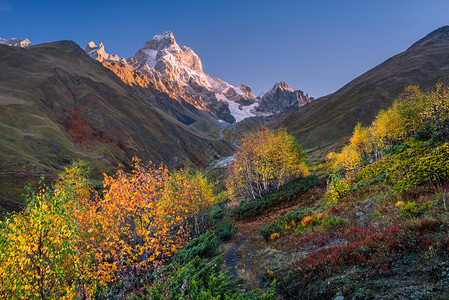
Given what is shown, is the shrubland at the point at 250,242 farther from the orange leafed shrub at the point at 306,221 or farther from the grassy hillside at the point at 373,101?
the grassy hillside at the point at 373,101

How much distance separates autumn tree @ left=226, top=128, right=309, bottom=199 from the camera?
2783 centimetres

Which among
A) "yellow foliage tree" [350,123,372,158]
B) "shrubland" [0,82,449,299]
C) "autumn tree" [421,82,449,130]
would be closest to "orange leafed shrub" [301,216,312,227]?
"shrubland" [0,82,449,299]

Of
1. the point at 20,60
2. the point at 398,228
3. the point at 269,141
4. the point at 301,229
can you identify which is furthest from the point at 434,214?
the point at 20,60

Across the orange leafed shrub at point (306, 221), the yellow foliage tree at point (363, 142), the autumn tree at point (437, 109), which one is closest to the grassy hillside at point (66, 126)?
the orange leafed shrub at point (306, 221)

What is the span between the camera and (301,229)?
51.0 ft

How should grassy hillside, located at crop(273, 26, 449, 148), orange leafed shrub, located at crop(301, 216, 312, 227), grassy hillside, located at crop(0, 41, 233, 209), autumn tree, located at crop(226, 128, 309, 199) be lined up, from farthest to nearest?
grassy hillside, located at crop(273, 26, 449, 148) → grassy hillside, located at crop(0, 41, 233, 209) → autumn tree, located at crop(226, 128, 309, 199) → orange leafed shrub, located at crop(301, 216, 312, 227)

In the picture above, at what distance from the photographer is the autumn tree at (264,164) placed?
27834 mm

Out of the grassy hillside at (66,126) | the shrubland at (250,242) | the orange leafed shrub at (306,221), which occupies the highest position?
the grassy hillside at (66,126)

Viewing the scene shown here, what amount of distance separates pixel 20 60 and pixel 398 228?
17215 cm

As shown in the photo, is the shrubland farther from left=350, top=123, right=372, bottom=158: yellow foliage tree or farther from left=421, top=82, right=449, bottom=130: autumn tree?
left=350, top=123, right=372, bottom=158: yellow foliage tree

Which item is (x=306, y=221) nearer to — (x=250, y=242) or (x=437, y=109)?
(x=250, y=242)

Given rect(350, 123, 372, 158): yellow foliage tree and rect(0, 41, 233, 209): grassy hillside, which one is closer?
rect(350, 123, 372, 158): yellow foliage tree

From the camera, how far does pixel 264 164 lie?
2817cm

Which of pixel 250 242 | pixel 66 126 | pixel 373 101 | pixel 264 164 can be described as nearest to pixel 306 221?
pixel 250 242
